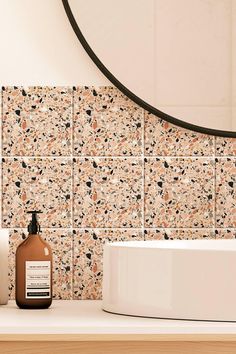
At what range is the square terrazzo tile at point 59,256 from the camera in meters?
1.80

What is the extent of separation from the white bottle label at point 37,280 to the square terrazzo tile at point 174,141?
1.38 feet

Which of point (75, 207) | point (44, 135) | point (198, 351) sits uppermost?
point (44, 135)

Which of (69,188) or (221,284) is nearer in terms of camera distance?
(221,284)

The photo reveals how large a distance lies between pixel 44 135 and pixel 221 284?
67cm

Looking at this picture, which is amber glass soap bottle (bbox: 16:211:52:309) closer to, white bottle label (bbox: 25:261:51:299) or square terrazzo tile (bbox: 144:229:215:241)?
white bottle label (bbox: 25:261:51:299)

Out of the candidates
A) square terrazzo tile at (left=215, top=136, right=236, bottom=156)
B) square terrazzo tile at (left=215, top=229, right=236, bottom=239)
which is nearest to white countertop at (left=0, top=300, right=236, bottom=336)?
square terrazzo tile at (left=215, top=229, right=236, bottom=239)

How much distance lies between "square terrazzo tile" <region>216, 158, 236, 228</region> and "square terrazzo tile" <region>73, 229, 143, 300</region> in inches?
8.1

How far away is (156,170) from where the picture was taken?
1.82 meters

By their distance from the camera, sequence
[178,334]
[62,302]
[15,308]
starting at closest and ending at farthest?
[178,334], [15,308], [62,302]

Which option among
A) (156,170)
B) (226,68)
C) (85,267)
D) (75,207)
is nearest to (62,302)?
(85,267)

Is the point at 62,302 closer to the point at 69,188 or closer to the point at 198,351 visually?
the point at 69,188

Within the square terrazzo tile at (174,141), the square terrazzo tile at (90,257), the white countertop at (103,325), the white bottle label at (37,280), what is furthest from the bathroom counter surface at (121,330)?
the square terrazzo tile at (174,141)

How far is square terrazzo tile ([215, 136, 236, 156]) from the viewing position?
1827 mm

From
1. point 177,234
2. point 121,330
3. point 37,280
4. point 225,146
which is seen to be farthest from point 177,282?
point 225,146
